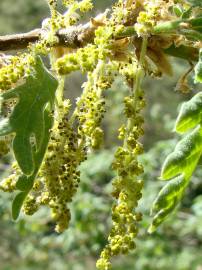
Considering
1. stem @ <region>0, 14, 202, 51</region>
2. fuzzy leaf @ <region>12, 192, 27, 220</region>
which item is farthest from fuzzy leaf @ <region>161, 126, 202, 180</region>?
fuzzy leaf @ <region>12, 192, 27, 220</region>

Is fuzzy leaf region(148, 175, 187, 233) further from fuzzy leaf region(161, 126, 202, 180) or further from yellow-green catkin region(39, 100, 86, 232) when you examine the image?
yellow-green catkin region(39, 100, 86, 232)

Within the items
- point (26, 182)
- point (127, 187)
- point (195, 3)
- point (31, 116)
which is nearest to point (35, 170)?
point (26, 182)

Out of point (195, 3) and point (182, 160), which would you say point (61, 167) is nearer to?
point (182, 160)

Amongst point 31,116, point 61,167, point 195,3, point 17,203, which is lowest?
point 17,203

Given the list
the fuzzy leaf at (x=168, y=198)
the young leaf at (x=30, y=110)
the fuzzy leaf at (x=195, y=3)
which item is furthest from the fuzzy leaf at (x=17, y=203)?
the fuzzy leaf at (x=195, y=3)

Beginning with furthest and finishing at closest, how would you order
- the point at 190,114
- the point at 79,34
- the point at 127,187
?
the point at 79,34 < the point at 127,187 < the point at 190,114

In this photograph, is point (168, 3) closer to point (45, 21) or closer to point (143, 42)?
point (143, 42)
